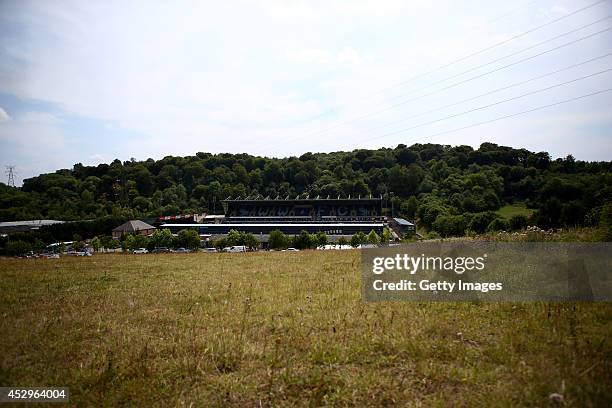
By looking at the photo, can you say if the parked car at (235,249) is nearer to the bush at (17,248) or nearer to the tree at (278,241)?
the tree at (278,241)

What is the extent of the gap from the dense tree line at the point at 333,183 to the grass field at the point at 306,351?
62338 mm

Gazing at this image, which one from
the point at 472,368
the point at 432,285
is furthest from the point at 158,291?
the point at 472,368

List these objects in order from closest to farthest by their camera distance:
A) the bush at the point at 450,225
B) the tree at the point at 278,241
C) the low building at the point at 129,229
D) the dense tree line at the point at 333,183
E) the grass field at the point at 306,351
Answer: the grass field at the point at 306,351, the tree at the point at 278,241, the bush at the point at 450,225, the low building at the point at 129,229, the dense tree line at the point at 333,183

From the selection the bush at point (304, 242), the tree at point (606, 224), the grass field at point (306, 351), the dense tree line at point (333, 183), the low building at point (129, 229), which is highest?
the dense tree line at point (333, 183)

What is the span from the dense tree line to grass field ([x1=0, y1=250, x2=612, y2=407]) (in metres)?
62.3

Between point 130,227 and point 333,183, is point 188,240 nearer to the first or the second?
point 130,227

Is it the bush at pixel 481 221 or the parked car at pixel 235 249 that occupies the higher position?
the bush at pixel 481 221

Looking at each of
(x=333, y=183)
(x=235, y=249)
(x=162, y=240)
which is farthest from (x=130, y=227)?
(x=333, y=183)

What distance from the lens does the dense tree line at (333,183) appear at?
9638 cm

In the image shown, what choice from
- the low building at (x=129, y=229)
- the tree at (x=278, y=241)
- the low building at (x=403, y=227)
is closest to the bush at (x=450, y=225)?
the low building at (x=403, y=227)

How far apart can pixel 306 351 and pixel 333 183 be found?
137 metres

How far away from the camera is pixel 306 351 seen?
505 centimetres

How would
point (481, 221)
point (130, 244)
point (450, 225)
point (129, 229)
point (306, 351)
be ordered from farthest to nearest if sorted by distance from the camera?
point (129, 229) → point (481, 221) → point (450, 225) → point (130, 244) → point (306, 351)

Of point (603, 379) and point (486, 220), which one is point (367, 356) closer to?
point (603, 379)
